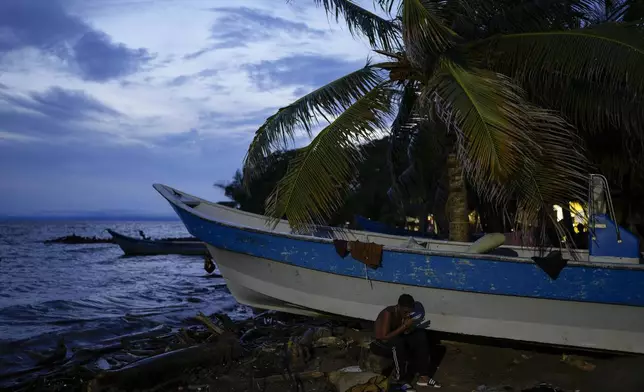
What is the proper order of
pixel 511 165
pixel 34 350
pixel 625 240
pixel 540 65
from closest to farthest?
pixel 511 165 < pixel 625 240 < pixel 540 65 < pixel 34 350

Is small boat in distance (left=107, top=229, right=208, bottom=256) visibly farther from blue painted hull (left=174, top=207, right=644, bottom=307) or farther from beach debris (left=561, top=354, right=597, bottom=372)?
beach debris (left=561, top=354, right=597, bottom=372)

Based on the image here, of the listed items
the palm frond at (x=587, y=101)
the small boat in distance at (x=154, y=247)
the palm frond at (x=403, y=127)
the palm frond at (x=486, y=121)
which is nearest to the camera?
the palm frond at (x=486, y=121)

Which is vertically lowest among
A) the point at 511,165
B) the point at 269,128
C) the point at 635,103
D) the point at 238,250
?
the point at 238,250

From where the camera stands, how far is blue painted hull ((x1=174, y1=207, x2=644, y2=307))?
6.21m

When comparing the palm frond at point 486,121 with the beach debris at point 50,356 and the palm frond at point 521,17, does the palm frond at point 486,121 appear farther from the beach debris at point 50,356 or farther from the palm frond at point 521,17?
the beach debris at point 50,356

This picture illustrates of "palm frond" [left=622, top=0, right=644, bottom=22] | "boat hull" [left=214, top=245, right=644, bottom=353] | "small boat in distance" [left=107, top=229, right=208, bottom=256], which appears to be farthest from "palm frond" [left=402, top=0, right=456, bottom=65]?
"small boat in distance" [left=107, top=229, right=208, bottom=256]

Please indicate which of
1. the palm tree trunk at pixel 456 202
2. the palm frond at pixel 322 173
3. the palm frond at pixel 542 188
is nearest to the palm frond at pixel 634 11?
the palm tree trunk at pixel 456 202

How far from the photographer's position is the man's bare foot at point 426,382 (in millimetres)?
6363

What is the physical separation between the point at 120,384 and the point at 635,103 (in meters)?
8.22

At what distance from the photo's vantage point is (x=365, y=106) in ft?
25.8

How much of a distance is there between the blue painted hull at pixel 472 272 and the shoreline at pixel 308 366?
1035 mm

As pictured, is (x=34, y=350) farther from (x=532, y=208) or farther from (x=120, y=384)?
(x=532, y=208)

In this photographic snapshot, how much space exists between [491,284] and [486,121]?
2.05m

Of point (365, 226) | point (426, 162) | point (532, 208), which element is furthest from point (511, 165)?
point (426, 162)
